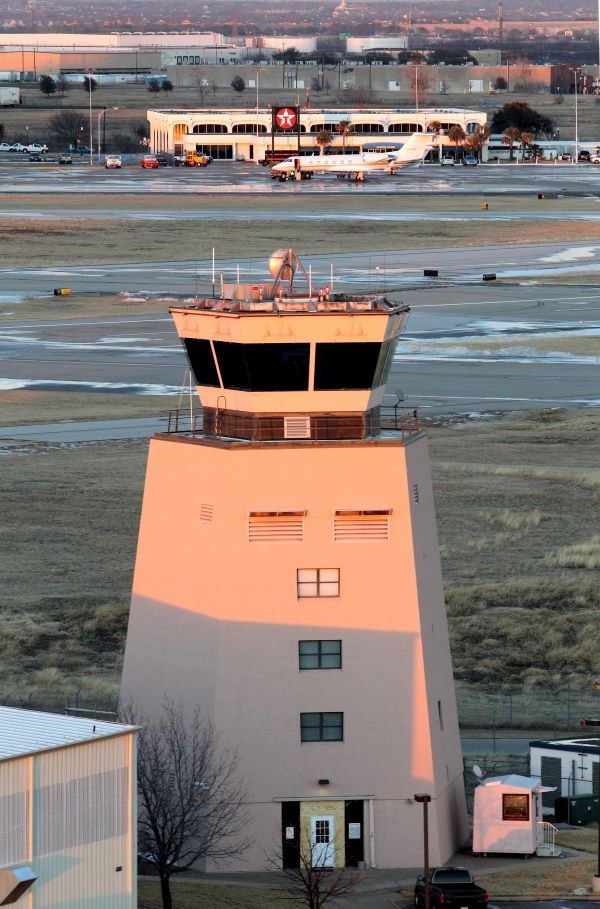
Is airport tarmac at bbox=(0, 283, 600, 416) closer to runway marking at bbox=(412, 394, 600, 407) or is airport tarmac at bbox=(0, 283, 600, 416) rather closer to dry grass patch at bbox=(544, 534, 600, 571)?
runway marking at bbox=(412, 394, 600, 407)

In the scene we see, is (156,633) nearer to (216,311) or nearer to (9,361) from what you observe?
(216,311)

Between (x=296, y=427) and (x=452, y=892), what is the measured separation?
957 centimetres

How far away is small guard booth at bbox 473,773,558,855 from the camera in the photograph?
39062 millimetres

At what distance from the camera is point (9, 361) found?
11894cm

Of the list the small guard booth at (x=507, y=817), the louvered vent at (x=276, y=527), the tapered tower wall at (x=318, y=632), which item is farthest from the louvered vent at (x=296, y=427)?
the small guard booth at (x=507, y=817)

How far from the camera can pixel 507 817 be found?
39250mm

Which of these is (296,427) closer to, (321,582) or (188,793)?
(321,582)

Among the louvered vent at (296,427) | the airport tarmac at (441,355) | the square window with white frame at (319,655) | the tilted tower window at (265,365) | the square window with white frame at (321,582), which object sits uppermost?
the airport tarmac at (441,355)

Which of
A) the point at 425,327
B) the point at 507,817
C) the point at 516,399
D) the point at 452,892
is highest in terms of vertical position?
the point at 425,327

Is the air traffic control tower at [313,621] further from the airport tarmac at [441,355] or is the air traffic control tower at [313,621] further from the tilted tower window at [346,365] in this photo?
the airport tarmac at [441,355]

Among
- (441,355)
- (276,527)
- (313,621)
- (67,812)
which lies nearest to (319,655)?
(313,621)

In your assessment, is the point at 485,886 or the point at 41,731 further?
the point at 485,886

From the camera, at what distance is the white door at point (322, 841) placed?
1483 inches

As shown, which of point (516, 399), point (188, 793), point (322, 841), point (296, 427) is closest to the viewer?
point (188, 793)
